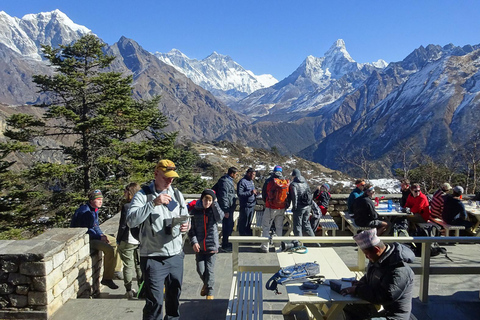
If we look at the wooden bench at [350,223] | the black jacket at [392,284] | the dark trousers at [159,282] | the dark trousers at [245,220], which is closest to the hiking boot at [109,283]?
the dark trousers at [159,282]

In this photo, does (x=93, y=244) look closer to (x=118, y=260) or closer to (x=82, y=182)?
(x=118, y=260)

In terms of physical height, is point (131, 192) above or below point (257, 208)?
above

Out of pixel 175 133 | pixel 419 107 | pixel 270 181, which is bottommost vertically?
pixel 270 181

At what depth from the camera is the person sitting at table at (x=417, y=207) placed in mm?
7428

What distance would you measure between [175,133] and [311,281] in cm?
2682

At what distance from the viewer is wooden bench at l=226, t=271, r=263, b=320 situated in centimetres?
360

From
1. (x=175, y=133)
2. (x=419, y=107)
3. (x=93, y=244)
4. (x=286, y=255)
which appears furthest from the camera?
(x=419, y=107)

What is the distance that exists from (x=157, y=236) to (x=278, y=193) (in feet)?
11.4

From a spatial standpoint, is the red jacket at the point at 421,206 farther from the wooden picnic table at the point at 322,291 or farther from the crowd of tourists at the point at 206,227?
the wooden picnic table at the point at 322,291

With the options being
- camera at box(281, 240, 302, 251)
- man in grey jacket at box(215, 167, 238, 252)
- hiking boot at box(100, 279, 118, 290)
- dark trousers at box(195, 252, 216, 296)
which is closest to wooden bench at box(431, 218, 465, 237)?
camera at box(281, 240, 302, 251)

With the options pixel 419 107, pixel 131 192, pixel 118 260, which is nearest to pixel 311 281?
pixel 131 192

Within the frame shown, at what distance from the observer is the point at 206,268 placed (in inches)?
192

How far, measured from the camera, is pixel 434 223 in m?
7.16

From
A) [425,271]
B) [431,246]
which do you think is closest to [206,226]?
[425,271]
